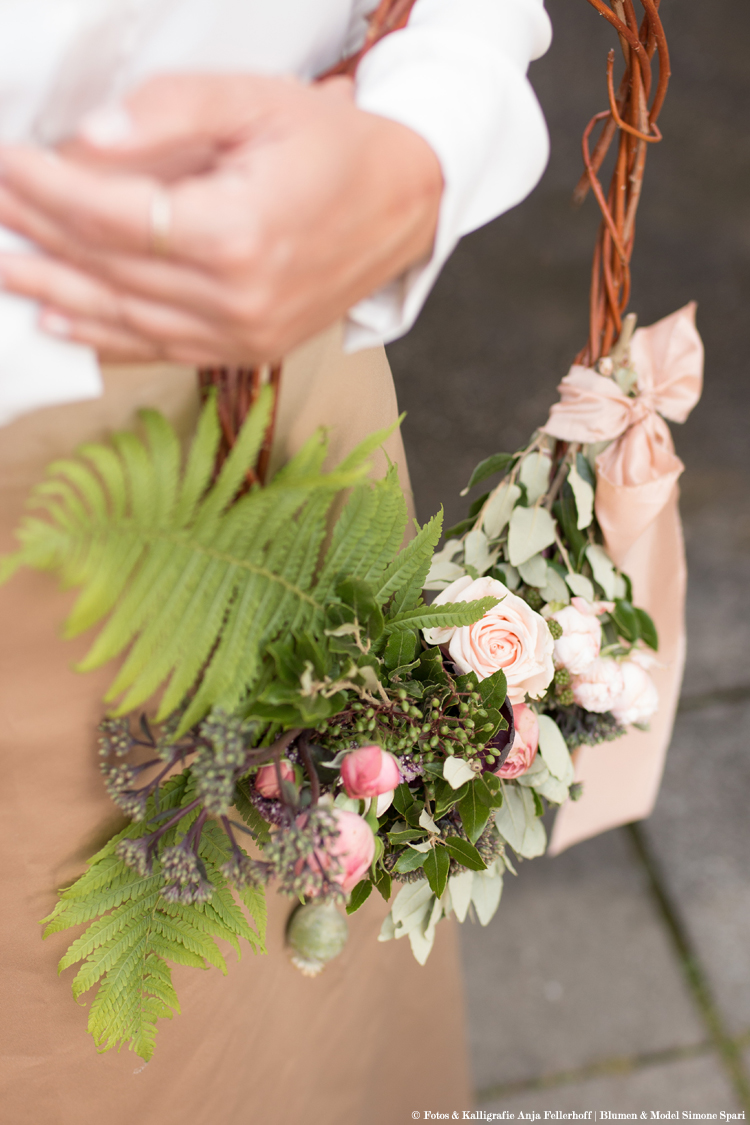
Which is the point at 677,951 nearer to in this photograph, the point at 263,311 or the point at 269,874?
the point at 269,874

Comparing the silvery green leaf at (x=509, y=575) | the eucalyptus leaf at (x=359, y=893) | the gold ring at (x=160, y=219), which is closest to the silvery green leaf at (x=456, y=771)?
the eucalyptus leaf at (x=359, y=893)

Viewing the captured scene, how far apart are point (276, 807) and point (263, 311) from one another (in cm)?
29

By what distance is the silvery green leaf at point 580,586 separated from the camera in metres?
0.70

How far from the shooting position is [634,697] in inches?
27.3

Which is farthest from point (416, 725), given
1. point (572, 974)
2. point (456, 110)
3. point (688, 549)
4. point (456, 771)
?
point (688, 549)

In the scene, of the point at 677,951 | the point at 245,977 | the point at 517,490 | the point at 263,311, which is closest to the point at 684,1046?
the point at 677,951

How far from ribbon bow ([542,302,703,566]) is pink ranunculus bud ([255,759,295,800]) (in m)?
0.36

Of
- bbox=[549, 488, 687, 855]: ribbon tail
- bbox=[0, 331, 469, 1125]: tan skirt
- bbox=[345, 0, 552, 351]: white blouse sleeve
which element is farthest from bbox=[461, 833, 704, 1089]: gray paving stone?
bbox=[345, 0, 552, 351]: white blouse sleeve

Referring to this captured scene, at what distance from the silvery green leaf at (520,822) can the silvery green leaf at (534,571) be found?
167 mm

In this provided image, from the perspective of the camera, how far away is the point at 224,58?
394 mm

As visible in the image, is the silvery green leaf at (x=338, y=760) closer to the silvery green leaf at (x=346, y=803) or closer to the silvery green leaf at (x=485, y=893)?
the silvery green leaf at (x=346, y=803)

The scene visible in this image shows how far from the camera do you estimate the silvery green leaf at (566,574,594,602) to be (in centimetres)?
70

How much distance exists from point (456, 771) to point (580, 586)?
240 millimetres

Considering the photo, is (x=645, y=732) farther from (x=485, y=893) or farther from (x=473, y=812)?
(x=473, y=812)
